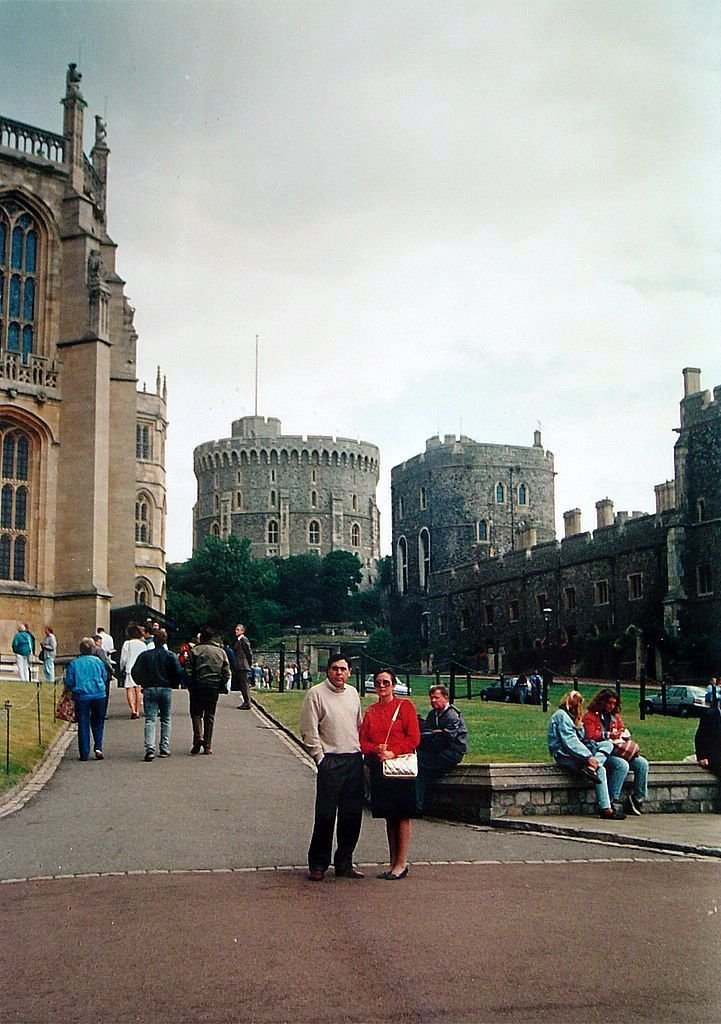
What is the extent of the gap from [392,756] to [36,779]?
222 inches

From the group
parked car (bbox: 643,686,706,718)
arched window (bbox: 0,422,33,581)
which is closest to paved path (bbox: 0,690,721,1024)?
parked car (bbox: 643,686,706,718)

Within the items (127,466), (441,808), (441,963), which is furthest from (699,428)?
(441,963)

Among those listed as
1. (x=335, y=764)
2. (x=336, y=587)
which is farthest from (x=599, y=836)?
(x=336, y=587)

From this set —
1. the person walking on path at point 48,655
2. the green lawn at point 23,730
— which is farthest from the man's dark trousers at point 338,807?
the person walking on path at point 48,655

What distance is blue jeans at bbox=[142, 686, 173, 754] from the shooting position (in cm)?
1401

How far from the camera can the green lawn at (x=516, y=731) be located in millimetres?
14109

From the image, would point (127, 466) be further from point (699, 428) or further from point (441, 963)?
point (441, 963)

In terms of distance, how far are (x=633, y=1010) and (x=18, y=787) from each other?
8029mm

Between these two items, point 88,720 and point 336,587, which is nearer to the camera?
point 88,720

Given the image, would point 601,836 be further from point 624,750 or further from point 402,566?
point 402,566

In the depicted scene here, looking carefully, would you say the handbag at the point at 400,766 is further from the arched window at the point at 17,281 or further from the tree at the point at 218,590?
the tree at the point at 218,590

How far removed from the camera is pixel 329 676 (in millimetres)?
8359

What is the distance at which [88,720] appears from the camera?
47.3 feet

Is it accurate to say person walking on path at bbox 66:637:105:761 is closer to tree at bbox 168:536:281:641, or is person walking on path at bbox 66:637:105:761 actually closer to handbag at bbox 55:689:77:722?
handbag at bbox 55:689:77:722
